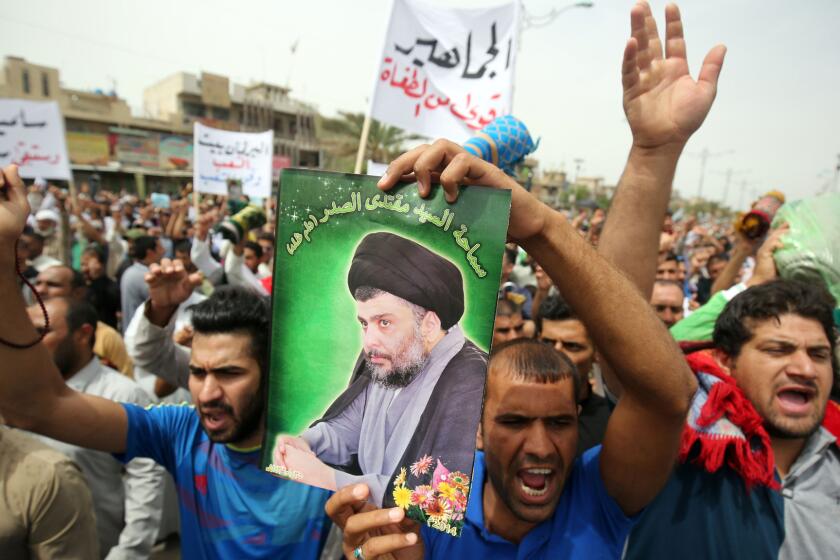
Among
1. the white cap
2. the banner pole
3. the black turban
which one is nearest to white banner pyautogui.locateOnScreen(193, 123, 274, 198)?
the white cap

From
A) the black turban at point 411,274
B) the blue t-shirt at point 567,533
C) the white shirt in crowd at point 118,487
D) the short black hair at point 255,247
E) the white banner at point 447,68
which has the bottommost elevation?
the white shirt in crowd at point 118,487

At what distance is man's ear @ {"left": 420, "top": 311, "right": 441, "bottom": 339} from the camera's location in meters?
0.96

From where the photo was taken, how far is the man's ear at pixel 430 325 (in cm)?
96

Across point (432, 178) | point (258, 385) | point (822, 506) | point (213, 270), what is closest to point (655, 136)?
point (432, 178)

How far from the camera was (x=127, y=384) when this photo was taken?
8.78ft

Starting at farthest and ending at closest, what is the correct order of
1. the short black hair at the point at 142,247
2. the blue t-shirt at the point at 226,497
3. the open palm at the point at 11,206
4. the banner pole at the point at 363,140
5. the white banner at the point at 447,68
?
the short black hair at the point at 142,247, the white banner at the point at 447,68, the banner pole at the point at 363,140, the blue t-shirt at the point at 226,497, the open palm at the point at 11,206

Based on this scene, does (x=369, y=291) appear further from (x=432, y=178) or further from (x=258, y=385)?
(x=258, y=385)

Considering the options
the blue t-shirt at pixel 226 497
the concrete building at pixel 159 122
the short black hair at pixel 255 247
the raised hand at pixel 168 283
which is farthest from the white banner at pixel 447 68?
the concrete building at pixel 159 122


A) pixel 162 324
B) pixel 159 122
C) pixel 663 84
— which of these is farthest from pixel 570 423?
pixel 159 122

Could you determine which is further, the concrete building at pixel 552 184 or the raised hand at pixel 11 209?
the concrete building at pixel 552 184

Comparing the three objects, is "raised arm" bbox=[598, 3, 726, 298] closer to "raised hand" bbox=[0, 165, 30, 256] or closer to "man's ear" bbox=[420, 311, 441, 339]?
"man's ear" bbox=[420, 311, 441, 339]

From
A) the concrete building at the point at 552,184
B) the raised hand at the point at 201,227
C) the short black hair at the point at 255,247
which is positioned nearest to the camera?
the raised hand at the point at 201,227

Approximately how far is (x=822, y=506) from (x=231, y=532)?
2.00 meters

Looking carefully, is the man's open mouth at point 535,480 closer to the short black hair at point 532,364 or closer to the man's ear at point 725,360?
the short black hair at point 532,364
